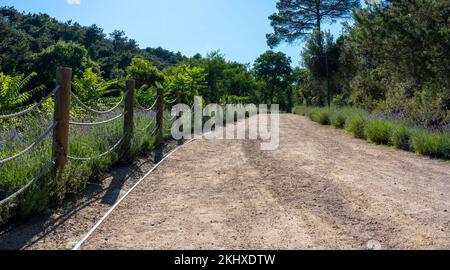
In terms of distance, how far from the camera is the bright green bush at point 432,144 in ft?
27.7

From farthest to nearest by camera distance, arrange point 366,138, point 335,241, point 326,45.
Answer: point 326,45
point 366,138
point 335,241

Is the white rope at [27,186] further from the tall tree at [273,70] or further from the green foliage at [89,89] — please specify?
the tall tree at [273,70]

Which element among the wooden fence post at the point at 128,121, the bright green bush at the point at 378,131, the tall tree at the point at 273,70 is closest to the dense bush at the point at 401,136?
the bright green bush at the point at 378,131

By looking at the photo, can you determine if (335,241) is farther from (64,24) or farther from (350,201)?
(64,24)

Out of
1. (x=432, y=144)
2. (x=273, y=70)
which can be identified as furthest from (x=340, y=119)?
(x=273, y=70)

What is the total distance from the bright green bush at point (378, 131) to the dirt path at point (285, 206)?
2.95m

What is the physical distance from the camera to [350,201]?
4.84 metres

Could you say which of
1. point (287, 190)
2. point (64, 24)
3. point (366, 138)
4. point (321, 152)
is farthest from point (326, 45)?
point (64, 24)

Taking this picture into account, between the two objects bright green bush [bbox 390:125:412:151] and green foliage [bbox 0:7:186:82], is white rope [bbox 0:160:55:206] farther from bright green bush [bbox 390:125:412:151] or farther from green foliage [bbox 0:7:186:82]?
green foliage [bbox 0:7:186:82]

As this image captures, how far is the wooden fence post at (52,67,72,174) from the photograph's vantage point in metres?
4.77

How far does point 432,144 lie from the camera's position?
28.4 ft

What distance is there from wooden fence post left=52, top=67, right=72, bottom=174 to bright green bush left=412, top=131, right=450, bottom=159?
7521 mm

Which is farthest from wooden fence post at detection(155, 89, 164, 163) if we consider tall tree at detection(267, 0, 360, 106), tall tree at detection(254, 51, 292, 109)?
tall tree at detection(254, 51, 292, 109)
